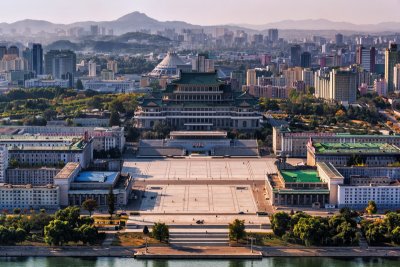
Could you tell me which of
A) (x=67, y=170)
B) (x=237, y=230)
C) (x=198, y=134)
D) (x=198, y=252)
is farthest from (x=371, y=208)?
(x=198, y=134)

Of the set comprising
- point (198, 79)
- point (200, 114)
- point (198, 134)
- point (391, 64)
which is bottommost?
point (198, 134)

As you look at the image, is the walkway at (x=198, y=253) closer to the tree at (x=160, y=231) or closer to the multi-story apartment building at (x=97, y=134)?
the tree at (x=160, y=231)

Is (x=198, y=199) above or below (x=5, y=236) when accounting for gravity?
above

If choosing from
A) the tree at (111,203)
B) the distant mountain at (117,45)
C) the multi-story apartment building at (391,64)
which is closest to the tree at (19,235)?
the tree at (111,203)

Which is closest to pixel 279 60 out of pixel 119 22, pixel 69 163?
pixel 69 163

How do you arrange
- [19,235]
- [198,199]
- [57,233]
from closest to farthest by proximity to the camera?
[57,233], [19,235], [198,199]

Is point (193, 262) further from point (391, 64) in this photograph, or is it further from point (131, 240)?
point (391, 64)
